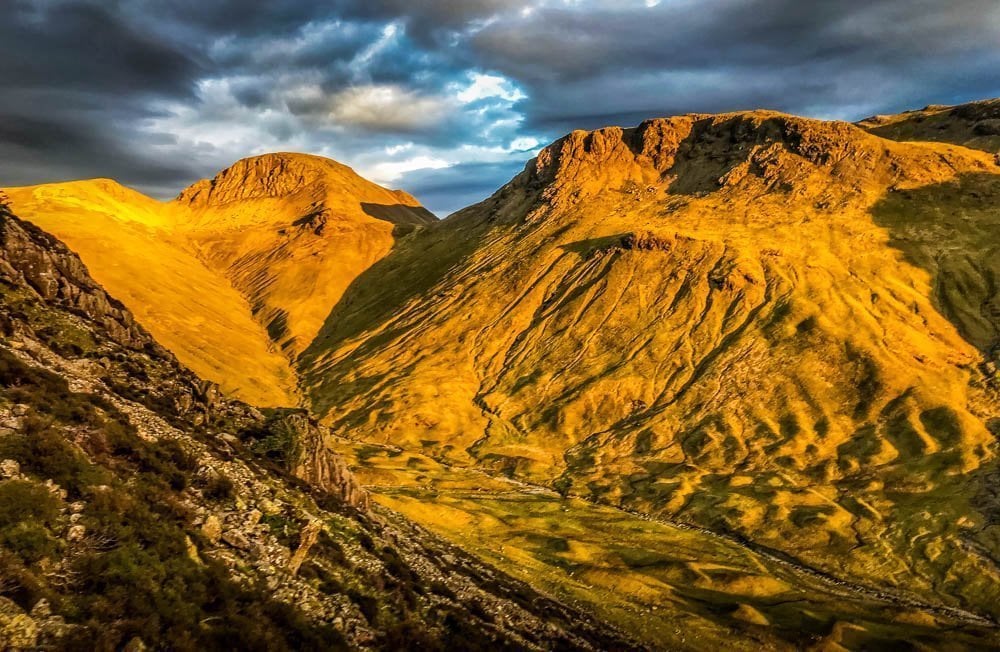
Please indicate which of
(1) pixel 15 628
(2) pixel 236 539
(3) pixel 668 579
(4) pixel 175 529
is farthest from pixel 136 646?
(3) pixel 668 579

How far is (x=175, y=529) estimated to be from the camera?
3122 cm

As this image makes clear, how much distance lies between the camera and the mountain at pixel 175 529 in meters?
24.8

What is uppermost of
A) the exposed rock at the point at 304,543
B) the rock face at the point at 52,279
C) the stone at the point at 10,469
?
the rock face at the point at 52,279

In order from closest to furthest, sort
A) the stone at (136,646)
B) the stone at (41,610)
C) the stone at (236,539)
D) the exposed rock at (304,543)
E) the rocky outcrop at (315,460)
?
the stone at (41,610), the stone at (136,646), the stone at (236,539), the exposed rock at (304,543), the rocky outcrop at (315,460)

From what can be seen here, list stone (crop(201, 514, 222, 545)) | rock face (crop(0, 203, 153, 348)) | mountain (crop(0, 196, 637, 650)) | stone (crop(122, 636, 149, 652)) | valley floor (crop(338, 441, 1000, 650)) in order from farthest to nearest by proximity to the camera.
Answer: valley floor (crop(338, 441, 1000, 650)) → rock face (crop(0, 203, 153, 348)) → stone (crop(201, 514, 222, 545)) → mountain (crop(0, 196, 637, 650)) → stone (crop(122, 636, 149, 652))

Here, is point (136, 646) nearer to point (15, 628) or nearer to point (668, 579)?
point (15, 628)

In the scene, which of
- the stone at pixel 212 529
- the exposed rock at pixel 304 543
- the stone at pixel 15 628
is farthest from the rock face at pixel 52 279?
the stone at pixel 15 628

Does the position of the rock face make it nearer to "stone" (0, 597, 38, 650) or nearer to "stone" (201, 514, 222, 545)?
"stone" (201, 514, 222, 545)

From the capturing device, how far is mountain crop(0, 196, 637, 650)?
2481cm

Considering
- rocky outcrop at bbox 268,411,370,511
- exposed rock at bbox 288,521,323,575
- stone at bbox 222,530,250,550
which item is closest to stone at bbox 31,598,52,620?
stone at bbox 222,530,250,550

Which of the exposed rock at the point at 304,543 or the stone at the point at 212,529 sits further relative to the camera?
the exposed rock at the point at 304,543

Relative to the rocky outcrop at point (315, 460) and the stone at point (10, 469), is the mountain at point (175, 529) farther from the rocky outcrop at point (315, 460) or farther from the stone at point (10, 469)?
the rocky outcrop at point (315, 460)

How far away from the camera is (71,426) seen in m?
34.6

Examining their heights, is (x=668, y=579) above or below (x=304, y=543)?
below
